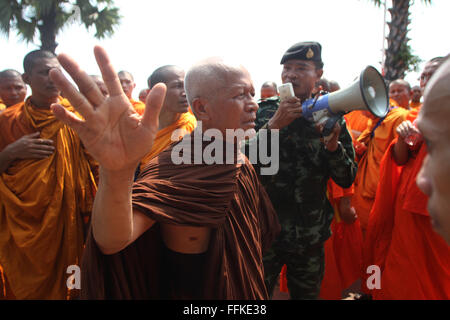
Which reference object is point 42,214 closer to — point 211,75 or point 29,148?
point 29,148

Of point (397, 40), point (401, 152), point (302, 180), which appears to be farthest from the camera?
point (397, 40)

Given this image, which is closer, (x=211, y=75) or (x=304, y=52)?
(x=211, y=75)

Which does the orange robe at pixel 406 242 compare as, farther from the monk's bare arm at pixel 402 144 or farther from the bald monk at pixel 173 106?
the bald monk at pixel 173 106

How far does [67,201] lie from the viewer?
340 cm

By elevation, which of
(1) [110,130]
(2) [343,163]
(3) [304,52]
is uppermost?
(3) [304,52]

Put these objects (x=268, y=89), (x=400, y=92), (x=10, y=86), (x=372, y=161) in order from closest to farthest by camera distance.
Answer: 1. (x=372, y=161)
2. (x=10, y=86)
3. (x=400, y=92)
4. (x=268, y=89)

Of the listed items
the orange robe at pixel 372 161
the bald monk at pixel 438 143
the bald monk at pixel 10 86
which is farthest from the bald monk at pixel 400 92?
the bald monk at pixel 10 86

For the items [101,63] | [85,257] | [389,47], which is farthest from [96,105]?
[389,47]

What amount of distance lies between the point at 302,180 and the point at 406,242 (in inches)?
44.3

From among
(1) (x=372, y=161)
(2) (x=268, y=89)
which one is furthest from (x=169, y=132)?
(2) (x=268, y=89)

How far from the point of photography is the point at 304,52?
272 cm

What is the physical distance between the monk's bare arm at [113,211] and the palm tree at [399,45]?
12.6 metres

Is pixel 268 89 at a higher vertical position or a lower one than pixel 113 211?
higher
